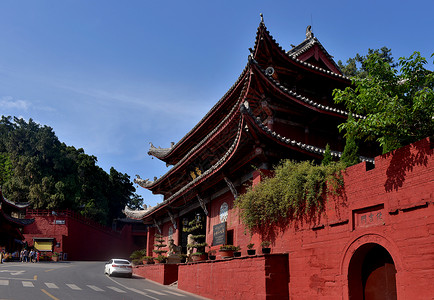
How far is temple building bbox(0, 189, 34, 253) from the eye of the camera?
45537 mm

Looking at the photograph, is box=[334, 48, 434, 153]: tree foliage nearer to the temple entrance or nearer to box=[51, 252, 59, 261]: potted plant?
the temple entrance

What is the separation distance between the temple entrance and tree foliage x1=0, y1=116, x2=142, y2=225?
49784 millimetres

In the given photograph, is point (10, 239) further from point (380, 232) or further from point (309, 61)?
point (380, 232)

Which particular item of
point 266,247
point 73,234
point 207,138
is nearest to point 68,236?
point 73,234

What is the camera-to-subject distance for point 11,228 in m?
47.1

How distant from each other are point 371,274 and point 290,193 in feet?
10.9

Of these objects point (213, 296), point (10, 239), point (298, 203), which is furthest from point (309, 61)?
point (10, 239)

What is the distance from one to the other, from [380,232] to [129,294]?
32.8 ft

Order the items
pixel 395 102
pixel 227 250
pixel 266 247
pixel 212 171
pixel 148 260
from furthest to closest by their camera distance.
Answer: pixel 148 260, pixel 212 171, pixel 227 250, pixel 266 247, pixel 395 102

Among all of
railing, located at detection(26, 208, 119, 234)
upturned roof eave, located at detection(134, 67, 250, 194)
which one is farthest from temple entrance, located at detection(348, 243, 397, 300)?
railing, located at detection(26, 208, 119, 234)

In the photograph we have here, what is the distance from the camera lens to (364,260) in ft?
34.4

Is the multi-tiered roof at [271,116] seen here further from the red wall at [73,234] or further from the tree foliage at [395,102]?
the red wall at [73,234]

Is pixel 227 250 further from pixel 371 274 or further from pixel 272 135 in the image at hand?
Answer: pixel 371 274

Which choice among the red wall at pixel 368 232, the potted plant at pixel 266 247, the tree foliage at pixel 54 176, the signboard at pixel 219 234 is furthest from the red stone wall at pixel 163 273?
the tree foliage at pixel 54 176
